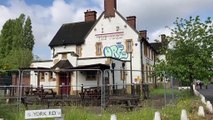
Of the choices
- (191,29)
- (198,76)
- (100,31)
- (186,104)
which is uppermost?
(100,31)

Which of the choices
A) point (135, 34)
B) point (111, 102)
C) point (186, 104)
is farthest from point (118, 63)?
point (186, 104)

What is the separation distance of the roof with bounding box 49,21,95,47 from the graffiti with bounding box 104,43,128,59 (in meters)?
3.53

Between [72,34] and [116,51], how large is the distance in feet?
25.0

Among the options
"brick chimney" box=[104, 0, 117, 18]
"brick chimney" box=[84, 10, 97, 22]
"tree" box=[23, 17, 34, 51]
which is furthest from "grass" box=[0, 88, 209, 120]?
"tree" box=[23, 17, 34, 51]

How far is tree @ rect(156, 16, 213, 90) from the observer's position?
22312 millimetres

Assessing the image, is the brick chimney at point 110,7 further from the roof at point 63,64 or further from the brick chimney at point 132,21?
the roof at point 63,64

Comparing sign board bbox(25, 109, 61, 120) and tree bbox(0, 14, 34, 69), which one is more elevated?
tree bbox(0, 14, 34, 69)

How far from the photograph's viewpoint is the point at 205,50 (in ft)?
74.7

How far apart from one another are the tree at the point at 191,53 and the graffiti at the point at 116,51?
17.6 meters

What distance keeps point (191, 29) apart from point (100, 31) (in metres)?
21.0

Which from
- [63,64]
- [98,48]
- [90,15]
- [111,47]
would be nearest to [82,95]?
[63,64]

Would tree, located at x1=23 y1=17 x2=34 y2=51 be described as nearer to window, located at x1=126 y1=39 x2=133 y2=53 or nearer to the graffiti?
the graffiti

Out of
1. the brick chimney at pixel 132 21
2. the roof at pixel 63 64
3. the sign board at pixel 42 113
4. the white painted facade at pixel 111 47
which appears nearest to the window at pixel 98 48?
the white painted facade at pixel 111 47

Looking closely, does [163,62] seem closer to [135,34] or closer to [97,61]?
[97,61]
